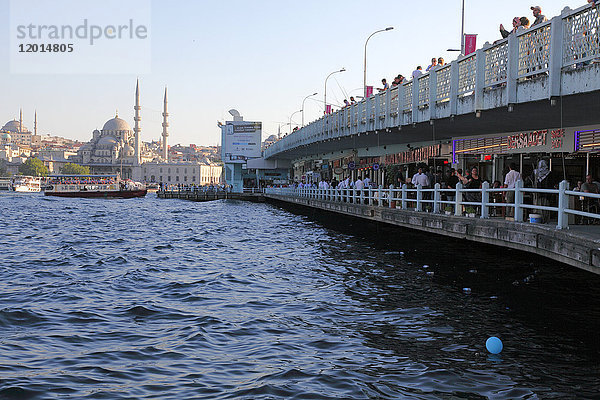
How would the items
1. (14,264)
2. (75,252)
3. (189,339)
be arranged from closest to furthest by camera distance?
(189,339)
(14,264)
(75,252)

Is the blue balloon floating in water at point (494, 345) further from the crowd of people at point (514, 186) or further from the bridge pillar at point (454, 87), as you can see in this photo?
the bridge pillar at point (454, 87)

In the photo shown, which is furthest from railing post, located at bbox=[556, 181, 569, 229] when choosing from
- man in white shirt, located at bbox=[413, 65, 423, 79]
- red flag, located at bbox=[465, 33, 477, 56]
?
man in white shirt, located at bbox=[413, 65, 423, 79]

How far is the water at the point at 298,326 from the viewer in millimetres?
7684

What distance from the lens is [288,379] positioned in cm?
782

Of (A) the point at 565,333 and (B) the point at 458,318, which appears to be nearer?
(A) the point at 565,333

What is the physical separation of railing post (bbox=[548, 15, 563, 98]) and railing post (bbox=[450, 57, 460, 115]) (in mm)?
5425

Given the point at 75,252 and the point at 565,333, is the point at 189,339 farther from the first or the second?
the point at 75,252

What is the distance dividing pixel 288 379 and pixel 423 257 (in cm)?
1265

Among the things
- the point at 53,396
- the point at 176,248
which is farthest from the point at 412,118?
the point at 53,396

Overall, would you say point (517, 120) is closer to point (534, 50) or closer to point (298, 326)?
point (534, 50)

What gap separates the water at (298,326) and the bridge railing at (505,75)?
3.81m

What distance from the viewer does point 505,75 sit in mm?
16531

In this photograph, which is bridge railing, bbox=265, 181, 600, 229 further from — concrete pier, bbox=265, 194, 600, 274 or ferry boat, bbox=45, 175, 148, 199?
ferry boat, bbox=45, 175, 148, 199

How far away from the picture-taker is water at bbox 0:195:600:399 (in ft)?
25.2
